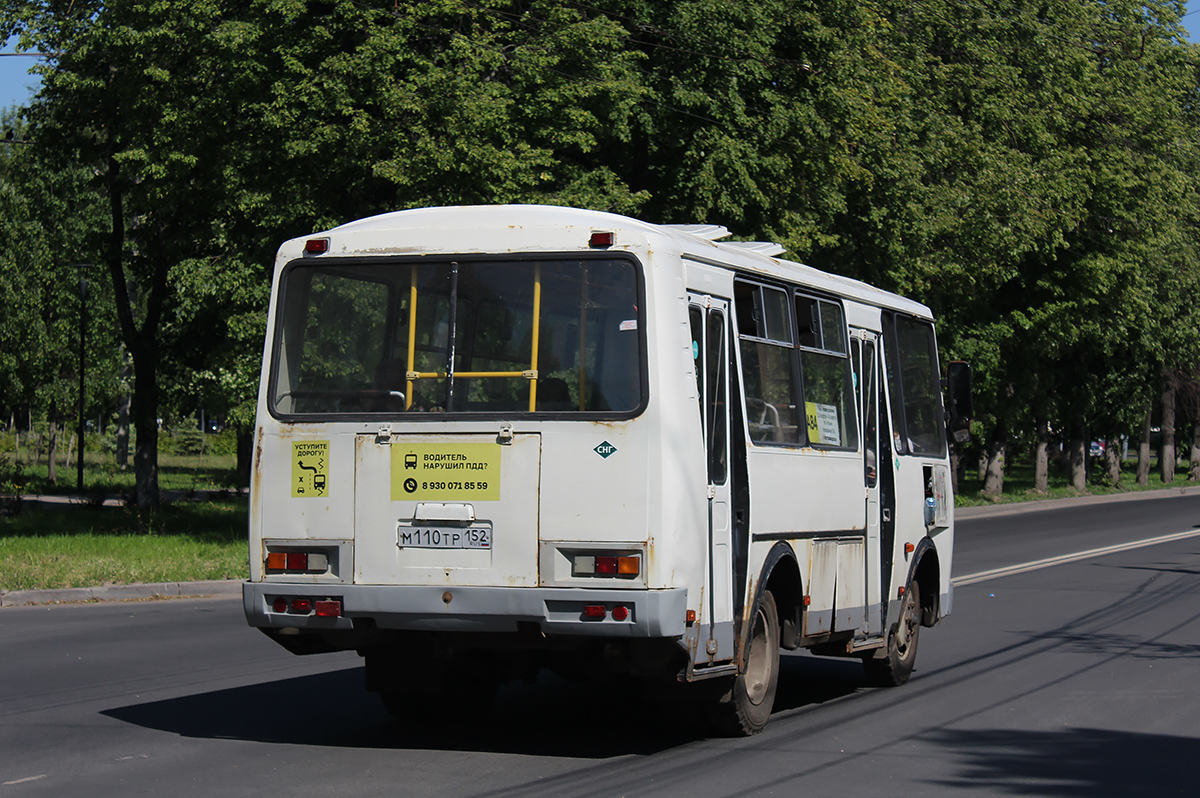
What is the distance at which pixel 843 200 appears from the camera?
26.9 m

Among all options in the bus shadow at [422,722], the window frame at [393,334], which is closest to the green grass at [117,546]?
the bus shadow at [422,722]

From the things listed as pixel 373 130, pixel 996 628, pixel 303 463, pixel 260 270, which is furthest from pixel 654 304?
pixel 260 270

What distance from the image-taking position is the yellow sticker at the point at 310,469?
25.8 ft

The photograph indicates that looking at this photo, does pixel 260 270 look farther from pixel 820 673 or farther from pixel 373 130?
pixel 820 673

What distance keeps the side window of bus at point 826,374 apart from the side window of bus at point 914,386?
1.08 m

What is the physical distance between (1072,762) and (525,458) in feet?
11.0

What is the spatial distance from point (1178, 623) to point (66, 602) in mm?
11902

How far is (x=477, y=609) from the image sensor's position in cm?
743

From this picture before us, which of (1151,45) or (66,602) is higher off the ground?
(1151,45)

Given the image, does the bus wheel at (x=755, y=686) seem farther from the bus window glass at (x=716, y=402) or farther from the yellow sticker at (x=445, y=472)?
the yellow sticker at (x=445, y=472)

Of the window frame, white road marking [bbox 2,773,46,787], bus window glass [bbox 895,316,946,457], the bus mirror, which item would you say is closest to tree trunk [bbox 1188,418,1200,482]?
bus window glass [bbox 895,316,946,457]

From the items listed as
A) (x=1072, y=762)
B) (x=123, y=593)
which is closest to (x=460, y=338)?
(x=1072, y=762)

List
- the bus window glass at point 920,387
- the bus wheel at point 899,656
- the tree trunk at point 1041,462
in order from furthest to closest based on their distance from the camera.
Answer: the tree trunk at point 1041,462
the bus window glass at point 920,387
the bus wheel at point 899,656

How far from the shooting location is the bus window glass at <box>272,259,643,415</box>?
762 cm
